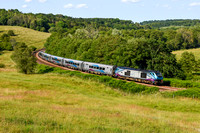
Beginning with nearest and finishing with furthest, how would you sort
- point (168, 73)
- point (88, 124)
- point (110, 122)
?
point (88, 124) < point (110, 122) < point (168, 73)

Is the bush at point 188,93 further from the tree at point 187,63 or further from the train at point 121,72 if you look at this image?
the tree at point 187,63

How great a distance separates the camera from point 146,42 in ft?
190

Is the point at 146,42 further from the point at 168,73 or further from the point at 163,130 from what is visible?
the point at 163,130

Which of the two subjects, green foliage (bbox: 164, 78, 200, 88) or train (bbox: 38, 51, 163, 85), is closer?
green foliage (bbox: 164, 78, 200, 88)

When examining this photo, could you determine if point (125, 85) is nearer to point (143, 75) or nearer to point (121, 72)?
point (143, 75)

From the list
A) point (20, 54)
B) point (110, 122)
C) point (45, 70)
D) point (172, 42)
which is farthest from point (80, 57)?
point (172, 42)

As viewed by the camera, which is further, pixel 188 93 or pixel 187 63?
pixel 187 63

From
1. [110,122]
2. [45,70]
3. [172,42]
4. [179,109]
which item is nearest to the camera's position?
[110,122]

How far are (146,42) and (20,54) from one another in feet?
124

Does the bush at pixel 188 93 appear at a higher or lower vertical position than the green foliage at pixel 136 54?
lower

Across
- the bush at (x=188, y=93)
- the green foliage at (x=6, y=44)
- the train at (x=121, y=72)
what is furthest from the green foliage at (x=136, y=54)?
the green foliage at (x=6, y=44)

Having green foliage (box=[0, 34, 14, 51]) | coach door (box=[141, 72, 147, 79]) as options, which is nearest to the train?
coach door (box=[141, 72, 147, 79])

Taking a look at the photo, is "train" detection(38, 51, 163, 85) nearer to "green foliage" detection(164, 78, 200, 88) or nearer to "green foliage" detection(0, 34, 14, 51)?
"green foliage" detection(164, 78, 200, 88)

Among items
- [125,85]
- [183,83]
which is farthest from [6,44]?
[183,83]
